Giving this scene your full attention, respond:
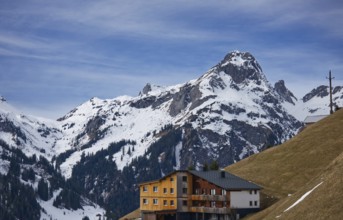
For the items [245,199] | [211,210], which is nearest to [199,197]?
[211,210]

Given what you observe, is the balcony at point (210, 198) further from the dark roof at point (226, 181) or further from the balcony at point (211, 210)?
the dark roof at point (226, 181)

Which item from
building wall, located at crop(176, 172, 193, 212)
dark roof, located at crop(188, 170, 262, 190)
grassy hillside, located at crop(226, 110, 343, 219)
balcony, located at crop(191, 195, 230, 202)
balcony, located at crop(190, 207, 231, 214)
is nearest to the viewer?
grassy hillside, located at crop(226, 110, 343, 219)

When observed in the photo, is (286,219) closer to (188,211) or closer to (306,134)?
(188,211)

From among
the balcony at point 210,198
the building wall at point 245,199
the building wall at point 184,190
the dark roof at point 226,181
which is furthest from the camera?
the building wall at point 184,190

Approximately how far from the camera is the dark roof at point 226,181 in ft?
386

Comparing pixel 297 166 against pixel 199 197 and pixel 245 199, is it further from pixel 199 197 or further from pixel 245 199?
pixel 199 197

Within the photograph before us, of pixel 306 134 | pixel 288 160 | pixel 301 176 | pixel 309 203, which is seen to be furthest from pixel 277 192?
pixel 309 203


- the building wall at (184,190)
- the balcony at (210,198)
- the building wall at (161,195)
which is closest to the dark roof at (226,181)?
the building wall at (184,190)

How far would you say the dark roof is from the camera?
11756 cm

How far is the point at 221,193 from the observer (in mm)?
119438

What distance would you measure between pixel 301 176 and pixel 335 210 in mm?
52926

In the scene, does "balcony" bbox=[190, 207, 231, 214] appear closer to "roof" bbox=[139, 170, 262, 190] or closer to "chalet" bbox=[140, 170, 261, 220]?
"chalet" bbox=[140, 170, 261, 220]

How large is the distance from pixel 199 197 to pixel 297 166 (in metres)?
23.1

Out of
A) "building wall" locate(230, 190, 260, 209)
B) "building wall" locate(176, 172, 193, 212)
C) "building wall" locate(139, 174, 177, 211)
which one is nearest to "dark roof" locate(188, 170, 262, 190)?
"building wall" locate(230, 190, 260, 209)
